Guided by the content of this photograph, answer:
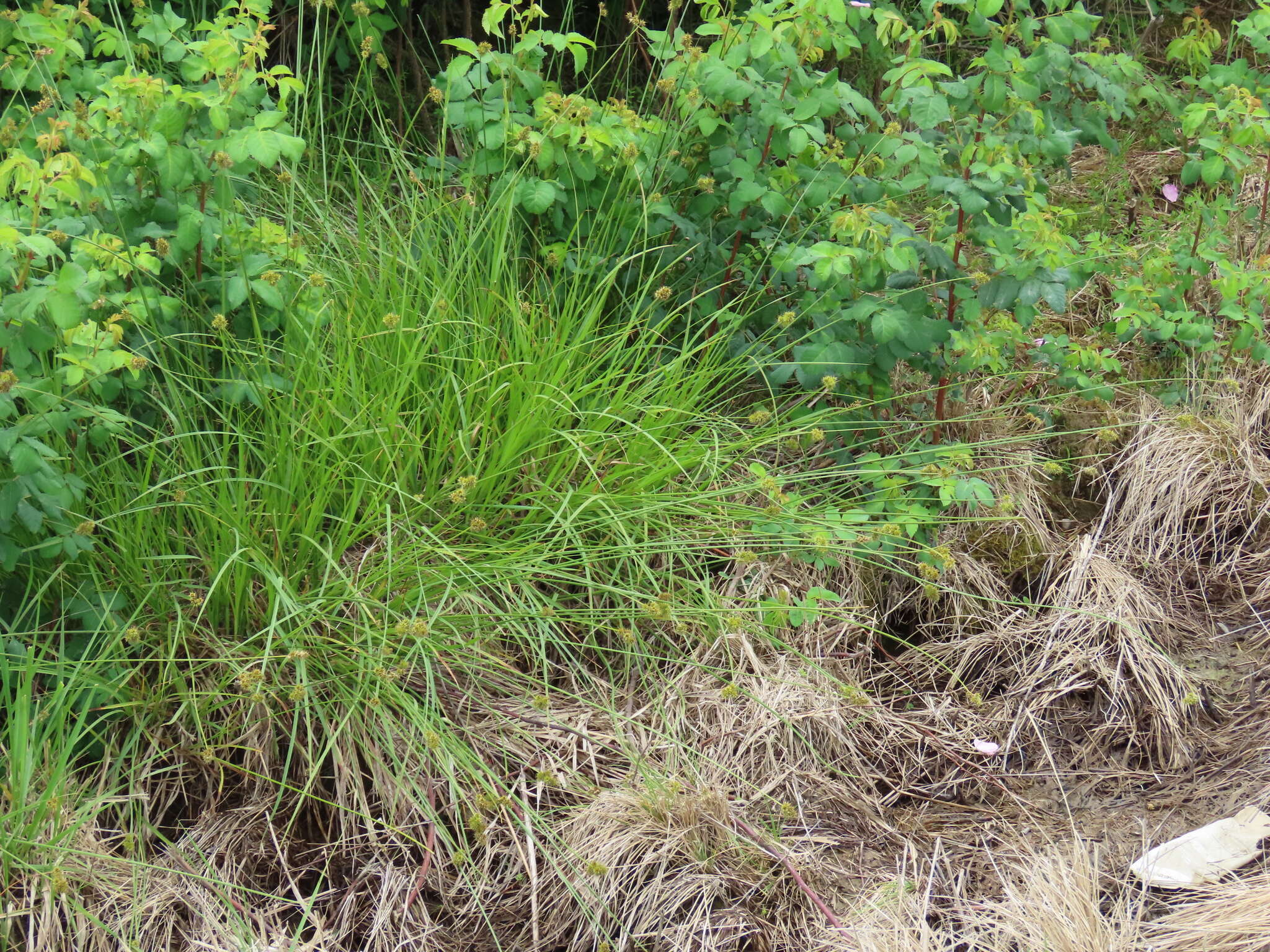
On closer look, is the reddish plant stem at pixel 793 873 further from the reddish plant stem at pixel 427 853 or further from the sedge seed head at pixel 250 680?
the sedge seed head at pixel 250 680

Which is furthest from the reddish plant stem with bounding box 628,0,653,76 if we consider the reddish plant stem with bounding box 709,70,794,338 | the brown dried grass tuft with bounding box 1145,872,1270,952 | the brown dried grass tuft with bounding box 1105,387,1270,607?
the brown dried grass tuft with bounding box 1145,872,1270,952

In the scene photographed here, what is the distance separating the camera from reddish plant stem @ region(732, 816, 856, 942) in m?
1.98

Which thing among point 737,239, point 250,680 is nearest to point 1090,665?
point 737,239

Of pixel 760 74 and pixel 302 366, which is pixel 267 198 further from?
pixel 760 74

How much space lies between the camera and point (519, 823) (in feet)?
6.90

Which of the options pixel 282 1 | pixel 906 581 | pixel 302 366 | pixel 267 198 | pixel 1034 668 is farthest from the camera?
pixel 282 1

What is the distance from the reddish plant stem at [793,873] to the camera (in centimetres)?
198

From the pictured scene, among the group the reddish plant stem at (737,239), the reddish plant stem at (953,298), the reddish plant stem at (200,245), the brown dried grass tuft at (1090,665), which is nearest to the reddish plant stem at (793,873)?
the brown dried grass tuft at (1090,665)

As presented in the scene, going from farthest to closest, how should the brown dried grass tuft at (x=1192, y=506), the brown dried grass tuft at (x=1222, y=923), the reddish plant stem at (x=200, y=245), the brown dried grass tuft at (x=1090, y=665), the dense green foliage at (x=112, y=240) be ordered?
the brown dried grass tuft at (x=1192, y=506) < the brown dried grass tuft at (x=1090, y=665) < the reddish plant stem at (x=200, y=245) < the dense green foliage at (x=112, y=240) < the brown dried grass tuft at (x=1222, y=923)

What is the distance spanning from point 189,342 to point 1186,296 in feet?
8.83

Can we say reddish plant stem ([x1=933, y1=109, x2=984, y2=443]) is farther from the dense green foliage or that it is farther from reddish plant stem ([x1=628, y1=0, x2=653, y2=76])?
the dense green foliage

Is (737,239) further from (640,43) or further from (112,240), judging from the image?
(112,240)

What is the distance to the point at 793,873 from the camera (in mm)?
2053

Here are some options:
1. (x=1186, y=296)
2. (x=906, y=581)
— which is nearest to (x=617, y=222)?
(x=906, y=581)
